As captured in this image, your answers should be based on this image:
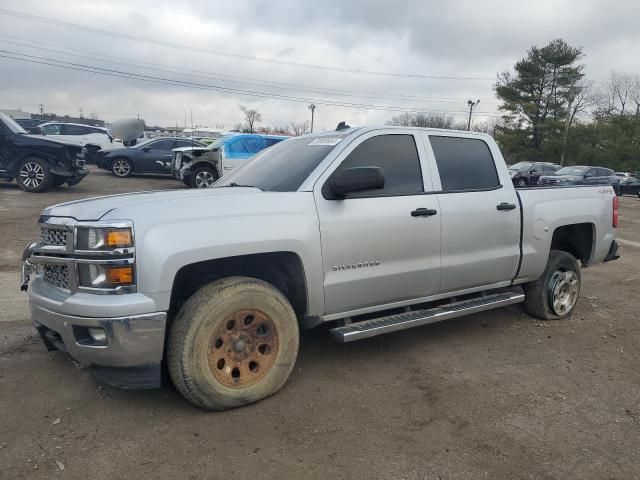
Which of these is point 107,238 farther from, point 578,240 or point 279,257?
point 578,240

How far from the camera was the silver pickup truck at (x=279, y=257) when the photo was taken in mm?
2896

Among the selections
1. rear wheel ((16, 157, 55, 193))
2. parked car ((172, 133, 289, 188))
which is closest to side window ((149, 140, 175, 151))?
parked car ((172, 133, 289, 188))

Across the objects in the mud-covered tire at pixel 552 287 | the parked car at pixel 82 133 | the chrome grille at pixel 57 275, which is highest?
the parked car at pixel 82 133

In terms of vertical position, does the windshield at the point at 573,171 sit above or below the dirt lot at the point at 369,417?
above

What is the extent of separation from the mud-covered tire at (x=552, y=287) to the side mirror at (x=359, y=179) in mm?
2648

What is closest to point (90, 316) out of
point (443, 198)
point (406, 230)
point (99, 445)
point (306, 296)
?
point (99, 445)

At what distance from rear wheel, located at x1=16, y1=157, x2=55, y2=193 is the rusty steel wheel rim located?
1194cm

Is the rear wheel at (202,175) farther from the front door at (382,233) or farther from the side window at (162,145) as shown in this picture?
the front door at (382,233)

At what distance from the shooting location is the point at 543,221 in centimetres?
486

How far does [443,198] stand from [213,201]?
193 centimetres

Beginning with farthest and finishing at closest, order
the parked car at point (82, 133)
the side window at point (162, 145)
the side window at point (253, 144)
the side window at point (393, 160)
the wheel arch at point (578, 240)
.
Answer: the parked car at point (82, 133)
the side window at point (162, 145)
the side window at point (253, 144)
the wheel arch at point (578, 240)
the side window at point (393, 160)

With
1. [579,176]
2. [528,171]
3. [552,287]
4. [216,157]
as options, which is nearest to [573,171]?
[579,176]

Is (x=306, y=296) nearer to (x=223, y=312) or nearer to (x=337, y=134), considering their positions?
(x=223, y=312)

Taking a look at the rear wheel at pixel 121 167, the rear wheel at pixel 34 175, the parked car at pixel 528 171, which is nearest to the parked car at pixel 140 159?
the rear wheel at pixel 121 167
